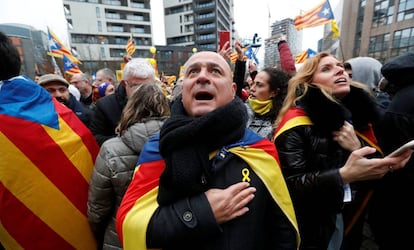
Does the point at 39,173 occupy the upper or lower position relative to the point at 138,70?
lower

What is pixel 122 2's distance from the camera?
5103 centimetres

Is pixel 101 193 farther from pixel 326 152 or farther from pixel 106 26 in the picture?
pixel 106 26

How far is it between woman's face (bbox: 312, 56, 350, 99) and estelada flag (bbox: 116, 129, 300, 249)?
0.96m

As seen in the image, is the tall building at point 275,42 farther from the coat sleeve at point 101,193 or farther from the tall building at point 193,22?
the tall building at point 193,22

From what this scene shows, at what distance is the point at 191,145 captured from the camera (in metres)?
1.15

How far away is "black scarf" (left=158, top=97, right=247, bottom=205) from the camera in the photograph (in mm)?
1071

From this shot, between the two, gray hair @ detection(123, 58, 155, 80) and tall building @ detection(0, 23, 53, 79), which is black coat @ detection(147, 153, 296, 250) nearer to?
gray hair @ detection(123, 58, 155, 80)

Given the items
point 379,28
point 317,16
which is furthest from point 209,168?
point 379,28

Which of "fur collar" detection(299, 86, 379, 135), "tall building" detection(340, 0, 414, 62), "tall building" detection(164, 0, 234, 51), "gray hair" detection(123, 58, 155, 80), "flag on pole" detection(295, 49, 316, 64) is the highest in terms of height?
"tall building" detection(164, 0, 234, 51)

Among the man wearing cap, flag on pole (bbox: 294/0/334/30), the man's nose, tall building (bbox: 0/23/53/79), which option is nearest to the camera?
the man's nose

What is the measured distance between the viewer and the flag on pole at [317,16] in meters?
5.93

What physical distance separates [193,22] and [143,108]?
227ft

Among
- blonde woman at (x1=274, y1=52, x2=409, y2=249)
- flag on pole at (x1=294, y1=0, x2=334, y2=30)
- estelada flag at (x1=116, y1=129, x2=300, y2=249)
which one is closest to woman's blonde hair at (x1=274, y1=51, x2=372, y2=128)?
blonde woman at (x1=274, y1=52, x2=409, y2=249)

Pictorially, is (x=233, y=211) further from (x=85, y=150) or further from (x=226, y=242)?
(x=85, y=150)
